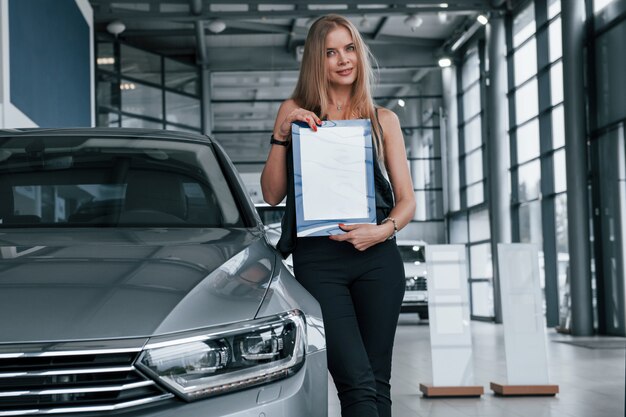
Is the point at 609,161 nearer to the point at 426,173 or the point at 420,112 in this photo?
the point at 426,173

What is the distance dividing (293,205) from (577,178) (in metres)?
11.9

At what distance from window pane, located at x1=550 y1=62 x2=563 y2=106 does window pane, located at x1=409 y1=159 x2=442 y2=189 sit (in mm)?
8287

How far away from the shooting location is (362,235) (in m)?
2.32

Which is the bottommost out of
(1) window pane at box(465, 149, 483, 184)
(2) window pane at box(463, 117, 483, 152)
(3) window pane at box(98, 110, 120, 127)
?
(1) window pane at box(465, 149, 483, 184)

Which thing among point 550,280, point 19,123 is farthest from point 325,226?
point 550,280

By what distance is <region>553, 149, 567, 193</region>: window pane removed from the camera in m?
15.6

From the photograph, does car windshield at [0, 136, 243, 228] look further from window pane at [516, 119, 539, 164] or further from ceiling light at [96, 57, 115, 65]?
ceiling light at [96, 57, 115, 65]

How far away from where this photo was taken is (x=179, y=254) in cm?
203

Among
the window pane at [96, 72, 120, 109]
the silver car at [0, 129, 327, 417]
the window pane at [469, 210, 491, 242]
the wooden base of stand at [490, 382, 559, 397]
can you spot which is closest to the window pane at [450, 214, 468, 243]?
the window pane at [469, 210, 491, 242]

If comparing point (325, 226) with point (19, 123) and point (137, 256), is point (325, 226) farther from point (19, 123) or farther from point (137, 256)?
point (19, 123)

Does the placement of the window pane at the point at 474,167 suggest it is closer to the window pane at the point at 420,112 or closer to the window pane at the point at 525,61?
the window pane at the point at 420,112

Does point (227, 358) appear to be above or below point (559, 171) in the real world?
below

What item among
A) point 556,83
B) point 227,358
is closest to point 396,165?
point 227,358

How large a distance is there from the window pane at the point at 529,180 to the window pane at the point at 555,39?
2106 mm
